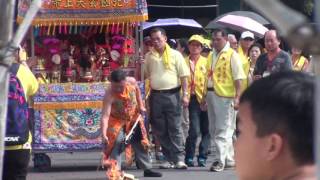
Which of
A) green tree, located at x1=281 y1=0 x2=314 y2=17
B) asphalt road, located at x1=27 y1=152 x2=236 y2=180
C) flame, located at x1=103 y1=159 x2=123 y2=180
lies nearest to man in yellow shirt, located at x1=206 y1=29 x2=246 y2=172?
asphalt road, located at x1=27 y1=152 x2=236 y2=180

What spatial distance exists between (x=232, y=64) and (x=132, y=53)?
4.67 ft

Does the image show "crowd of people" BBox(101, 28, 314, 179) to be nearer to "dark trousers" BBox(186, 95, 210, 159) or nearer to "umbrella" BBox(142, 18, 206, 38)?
"dark trousers" BBox(186, 95, 210, 159)

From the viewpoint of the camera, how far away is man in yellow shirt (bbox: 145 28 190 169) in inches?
471

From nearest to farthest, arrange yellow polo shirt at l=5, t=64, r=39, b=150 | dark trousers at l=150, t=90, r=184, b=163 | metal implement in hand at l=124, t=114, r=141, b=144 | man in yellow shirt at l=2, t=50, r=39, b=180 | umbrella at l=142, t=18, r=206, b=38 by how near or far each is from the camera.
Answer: man in yellow shirt at l=2, t=50, r=39, b=180, yellow polo shirt at l=5, t=64, r=39, b=150, metal implement in hand at l=124, t=114, r=141, b=144, dark trousers at l=150, t=90, r=184, b=163, umbrella at l=142, t=18, r=206, b=38

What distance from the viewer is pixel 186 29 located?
22.0 meters

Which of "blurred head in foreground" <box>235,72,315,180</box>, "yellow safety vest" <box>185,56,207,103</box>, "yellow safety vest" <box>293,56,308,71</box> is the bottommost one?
"yellow safety vest" <box>185,56,207,103</box>

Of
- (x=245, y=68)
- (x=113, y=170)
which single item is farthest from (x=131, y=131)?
(x=245, y=68)

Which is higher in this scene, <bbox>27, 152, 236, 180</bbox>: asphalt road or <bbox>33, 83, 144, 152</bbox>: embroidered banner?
<bbox>33, 83, 144, 152</bbox>: embroidered banner

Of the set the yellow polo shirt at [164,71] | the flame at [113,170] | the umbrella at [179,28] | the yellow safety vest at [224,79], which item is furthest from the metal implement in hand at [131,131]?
the umbrella at [179,28]

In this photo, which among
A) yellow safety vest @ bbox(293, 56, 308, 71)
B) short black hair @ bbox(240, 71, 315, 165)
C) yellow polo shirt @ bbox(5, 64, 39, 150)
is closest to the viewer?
short black hair @ bbox(240, 71, 315, 165)

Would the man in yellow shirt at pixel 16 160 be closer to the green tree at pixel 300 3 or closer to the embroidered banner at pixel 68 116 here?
the green tree at pixel 300 3

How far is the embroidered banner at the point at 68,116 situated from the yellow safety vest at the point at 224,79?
0.97 metres

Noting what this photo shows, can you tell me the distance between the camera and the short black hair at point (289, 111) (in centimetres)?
249

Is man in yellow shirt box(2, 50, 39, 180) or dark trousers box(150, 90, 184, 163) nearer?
man in yellow shirt box(2, 50, 39, 180)
